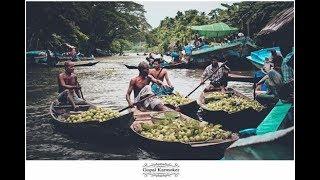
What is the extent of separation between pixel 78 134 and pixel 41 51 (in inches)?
40.3

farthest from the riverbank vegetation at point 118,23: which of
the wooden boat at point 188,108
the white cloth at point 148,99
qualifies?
the wooden boat at point 188,108

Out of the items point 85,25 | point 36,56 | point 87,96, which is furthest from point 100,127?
point 85,25

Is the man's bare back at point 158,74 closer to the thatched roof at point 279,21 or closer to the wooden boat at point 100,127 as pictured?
the wooden boat at point 100,127

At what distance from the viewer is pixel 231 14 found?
5656 mm

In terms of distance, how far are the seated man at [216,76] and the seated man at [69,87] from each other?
55.8 inches

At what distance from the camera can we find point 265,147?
Result: 5254 mm

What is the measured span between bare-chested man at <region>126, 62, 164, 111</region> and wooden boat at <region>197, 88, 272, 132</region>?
0.50m

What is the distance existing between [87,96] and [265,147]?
6.56 ft

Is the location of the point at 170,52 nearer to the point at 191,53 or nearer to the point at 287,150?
the point at 191,53

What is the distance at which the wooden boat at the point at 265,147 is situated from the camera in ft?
17.3

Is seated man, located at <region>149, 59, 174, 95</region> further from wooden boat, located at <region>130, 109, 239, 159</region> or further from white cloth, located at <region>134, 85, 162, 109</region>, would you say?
wooden boat, located at <region>130, 109, 239, 159</region>

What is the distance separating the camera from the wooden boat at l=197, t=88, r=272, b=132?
5586 millimetres

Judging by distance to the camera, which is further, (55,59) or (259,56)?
(55,59)

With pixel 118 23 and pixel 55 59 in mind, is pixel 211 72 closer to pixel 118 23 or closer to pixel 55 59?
pixel 118 23
